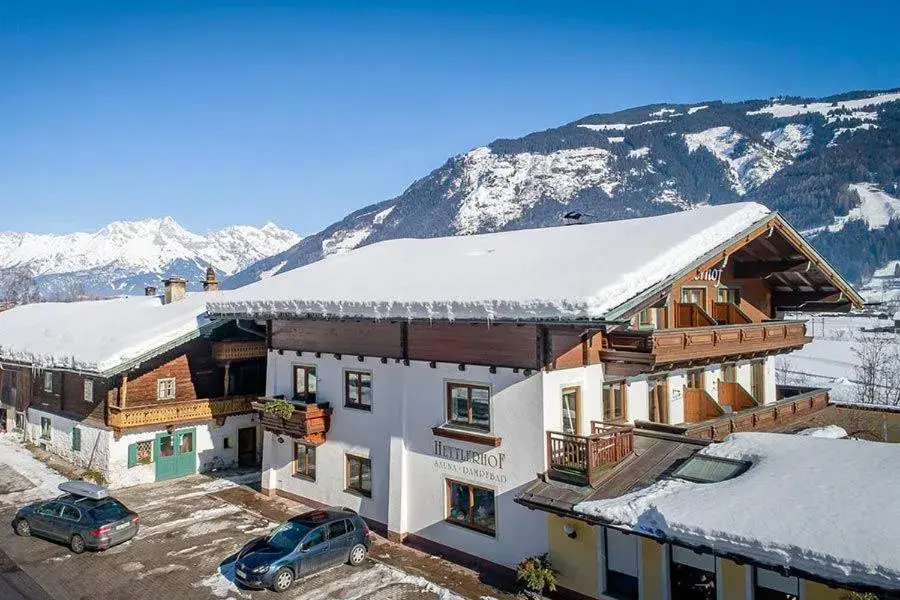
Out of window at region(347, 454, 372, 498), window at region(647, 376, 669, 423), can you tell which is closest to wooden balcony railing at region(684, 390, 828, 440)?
window at region(647, 376, 669, 423)

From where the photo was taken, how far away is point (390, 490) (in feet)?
64.7

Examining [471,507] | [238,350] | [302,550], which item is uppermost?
[238,350]

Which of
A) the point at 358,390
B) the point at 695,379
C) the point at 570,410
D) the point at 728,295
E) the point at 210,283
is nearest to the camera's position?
the point at 570,410

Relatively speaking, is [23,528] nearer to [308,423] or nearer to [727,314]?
[308,423]

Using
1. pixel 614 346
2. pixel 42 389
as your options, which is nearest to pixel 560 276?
pixel 614 346

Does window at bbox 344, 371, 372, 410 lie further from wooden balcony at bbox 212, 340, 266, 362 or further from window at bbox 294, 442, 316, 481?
wooden balcony at bbox 212, 340, 266, 362

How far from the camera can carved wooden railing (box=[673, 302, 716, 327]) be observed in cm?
1938

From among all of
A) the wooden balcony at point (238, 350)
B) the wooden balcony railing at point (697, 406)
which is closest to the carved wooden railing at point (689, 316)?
the wooden balcony railing at point (697, 406)

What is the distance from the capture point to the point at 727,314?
21406 millimetres

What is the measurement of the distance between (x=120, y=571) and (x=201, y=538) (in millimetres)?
2853

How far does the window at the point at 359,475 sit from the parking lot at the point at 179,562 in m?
2.67

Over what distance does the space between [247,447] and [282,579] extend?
1451 cm

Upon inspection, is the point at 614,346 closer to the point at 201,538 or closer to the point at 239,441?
the point at 201,538

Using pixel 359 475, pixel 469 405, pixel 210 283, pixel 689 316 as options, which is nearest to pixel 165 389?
pixel 359 475
